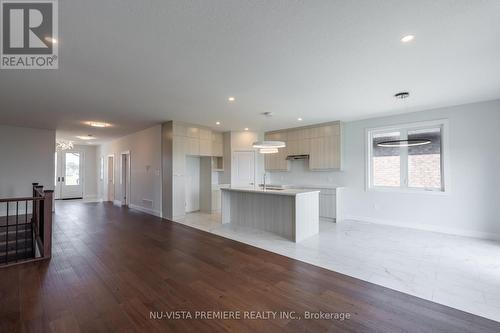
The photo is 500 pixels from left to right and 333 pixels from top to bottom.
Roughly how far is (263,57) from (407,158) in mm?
4797

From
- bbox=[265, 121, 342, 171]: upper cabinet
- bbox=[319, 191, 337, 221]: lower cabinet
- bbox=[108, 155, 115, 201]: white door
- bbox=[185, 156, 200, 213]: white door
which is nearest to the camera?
bbox=[319, 191, 337, 221]: lower cabinet

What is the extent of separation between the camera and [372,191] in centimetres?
602

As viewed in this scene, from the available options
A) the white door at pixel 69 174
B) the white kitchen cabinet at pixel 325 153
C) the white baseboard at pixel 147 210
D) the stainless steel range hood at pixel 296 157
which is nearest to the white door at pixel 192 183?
the white baseboard at pixel 147 210

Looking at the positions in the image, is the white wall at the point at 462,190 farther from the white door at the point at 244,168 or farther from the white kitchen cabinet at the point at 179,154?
the white kitchen cabinet at the point at 179,154

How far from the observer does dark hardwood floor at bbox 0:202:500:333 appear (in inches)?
79.7

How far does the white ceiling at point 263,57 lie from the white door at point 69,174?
21.3 feet

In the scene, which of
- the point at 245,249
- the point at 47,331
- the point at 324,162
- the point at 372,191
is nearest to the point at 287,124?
the point at 324,162

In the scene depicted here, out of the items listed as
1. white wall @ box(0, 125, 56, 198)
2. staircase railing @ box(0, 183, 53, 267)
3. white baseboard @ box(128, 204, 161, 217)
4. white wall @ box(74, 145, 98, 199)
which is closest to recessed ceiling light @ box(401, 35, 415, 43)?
staircase railing @ box(0, 183, 53, 267)

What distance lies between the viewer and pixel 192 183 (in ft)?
25.1

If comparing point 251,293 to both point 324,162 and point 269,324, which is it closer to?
point 269,324

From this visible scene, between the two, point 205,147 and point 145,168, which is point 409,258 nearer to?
point 205,147

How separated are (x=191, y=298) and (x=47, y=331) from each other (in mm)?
1215

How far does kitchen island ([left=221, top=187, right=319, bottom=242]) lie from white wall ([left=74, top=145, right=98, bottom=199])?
9346 mm

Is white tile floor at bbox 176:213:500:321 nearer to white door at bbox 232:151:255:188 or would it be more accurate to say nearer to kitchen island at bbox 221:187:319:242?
kitchen island at bbox 221:187:319:242
